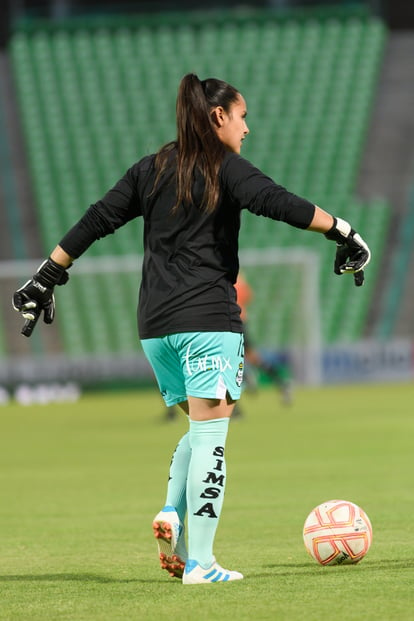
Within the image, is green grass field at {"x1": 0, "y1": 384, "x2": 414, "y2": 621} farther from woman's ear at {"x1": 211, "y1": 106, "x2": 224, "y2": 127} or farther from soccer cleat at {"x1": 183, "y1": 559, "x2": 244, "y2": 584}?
woman's ear at {"x1": 211, "y1": 106, "x2": 224, "y2": 127}

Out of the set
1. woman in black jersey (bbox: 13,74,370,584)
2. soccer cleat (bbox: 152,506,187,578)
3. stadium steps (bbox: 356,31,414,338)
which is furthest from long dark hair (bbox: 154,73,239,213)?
stadium steps (bbox: 356,31,414,338)

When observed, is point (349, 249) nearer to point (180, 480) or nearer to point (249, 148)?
point (180, 480)

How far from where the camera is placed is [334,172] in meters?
28.2

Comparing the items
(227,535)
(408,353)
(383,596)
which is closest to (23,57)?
(408,353)

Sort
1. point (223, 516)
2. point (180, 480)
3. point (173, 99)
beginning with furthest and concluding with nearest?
point (173, 99) → point (223, 516) → point (180, 480)

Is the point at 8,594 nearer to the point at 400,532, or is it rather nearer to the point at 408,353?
the point at 400,532

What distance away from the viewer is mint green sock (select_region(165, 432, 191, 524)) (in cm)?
533

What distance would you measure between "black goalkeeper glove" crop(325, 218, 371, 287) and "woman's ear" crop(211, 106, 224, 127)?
62 cm

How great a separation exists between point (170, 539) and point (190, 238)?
1233 mm

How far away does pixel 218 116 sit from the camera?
16.8 feet

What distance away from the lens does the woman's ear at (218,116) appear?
16.8ft

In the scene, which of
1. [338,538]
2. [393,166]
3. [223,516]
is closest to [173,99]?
[393,166]

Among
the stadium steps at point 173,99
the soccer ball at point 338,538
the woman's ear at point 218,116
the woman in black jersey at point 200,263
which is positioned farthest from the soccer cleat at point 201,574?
the stadium steps at point 173,99

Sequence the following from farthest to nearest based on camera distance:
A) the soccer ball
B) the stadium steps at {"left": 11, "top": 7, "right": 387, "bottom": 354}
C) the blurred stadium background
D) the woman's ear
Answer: the stadium steps at {"left": 11, "top": 7, "right": 387, "bottom": 354}
the blurred stadium background
the soccer ball
the woman's ear
